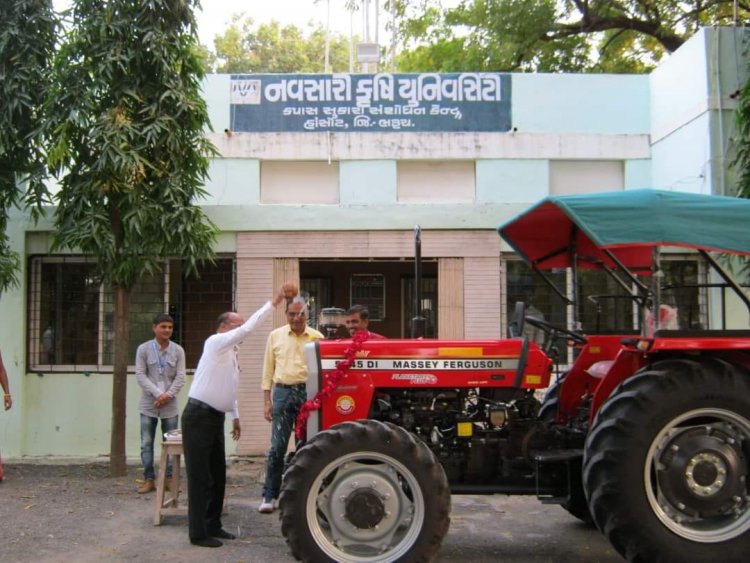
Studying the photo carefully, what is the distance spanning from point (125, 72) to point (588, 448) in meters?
6.02

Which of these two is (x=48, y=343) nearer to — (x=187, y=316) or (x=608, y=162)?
(x=187, y=316)

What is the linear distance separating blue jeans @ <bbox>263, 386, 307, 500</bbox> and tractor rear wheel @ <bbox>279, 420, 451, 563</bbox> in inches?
77.7

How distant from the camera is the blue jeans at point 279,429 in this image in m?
7.29

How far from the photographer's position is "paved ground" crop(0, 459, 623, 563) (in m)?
6.09

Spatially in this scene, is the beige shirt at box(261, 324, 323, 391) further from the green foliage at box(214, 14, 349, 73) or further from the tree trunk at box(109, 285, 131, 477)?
the green foliage at box(214, 14, 349, 73)

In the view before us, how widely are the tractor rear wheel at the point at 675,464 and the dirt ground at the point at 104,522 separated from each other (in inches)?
93.7

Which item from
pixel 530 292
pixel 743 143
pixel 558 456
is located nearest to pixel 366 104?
pixel 530 292

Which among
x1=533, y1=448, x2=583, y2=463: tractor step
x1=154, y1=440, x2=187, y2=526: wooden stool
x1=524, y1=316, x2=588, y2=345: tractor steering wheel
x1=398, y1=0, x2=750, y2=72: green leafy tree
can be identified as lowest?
x1=154, y1=440, x2=187, y2=526: wooden stool

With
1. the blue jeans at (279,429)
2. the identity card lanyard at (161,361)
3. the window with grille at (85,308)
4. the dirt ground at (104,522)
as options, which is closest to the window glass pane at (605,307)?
the blue jeans at (279,429)

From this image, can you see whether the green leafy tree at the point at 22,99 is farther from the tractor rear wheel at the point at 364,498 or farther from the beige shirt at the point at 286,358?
the tractor rear wheel at the point at 364,498

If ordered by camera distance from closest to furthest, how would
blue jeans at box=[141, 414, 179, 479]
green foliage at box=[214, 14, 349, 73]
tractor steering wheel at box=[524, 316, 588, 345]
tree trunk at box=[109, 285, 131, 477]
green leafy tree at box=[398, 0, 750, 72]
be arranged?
tractor steering wheel at box=[524, 316, 588, 345] → blue jeans at box=[141, 414, 179, 479] → tree trunk at box=[109, 285, 131, 477] → green leafy tree at box=[398, 0, 750, 72] → green foliage at box=[214, 14, 349, 73]

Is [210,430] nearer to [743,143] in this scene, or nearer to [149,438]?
[149,438]

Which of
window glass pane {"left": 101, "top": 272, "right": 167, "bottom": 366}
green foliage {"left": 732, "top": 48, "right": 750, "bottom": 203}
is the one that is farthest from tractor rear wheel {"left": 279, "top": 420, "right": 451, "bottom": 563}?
green foliage {"left": 732, "top": 48, "right": 750, "bottom": 203}

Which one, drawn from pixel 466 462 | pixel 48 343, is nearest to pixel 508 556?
pixel 466 462
